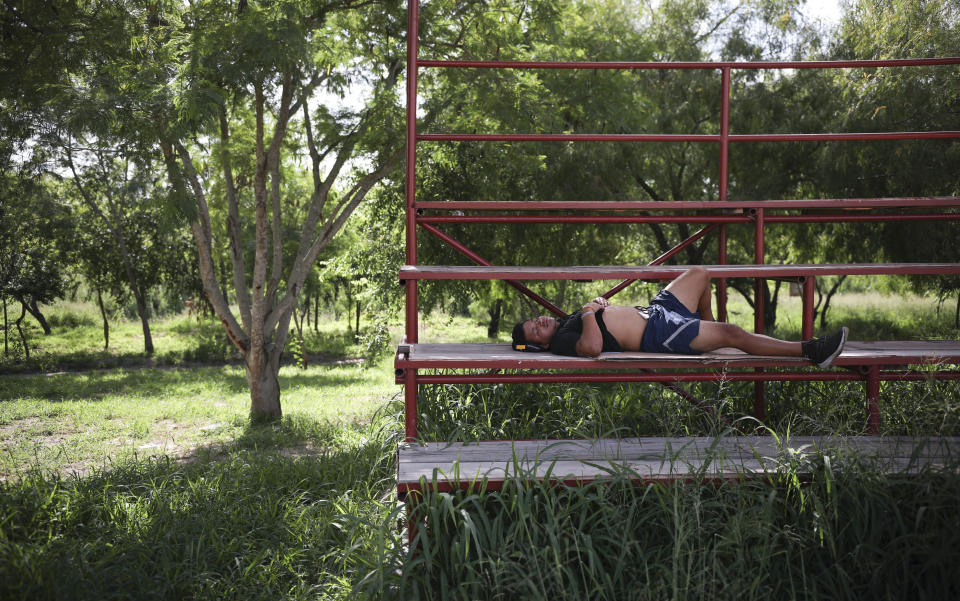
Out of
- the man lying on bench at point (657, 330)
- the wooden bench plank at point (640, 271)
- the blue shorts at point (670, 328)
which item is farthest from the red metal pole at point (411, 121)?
the blue shorts at point (670, 328)

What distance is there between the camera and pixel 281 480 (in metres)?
4.45

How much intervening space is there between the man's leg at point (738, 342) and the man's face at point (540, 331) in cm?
81

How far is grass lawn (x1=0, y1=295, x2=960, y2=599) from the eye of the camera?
2.32 meters

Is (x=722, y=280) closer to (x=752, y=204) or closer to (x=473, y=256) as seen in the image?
(x=752, y=204)

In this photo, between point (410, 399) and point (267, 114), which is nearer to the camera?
point (410, 399)

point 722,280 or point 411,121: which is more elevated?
point 411,121

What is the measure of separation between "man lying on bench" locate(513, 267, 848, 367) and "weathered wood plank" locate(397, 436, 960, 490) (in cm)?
52

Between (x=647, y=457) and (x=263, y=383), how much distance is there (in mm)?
6966

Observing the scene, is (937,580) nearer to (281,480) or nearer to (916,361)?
(916,361)

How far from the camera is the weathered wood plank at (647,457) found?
261 centimetres

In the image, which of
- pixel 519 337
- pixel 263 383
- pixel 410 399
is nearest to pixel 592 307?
pixel 519 337

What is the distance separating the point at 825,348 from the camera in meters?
3.01

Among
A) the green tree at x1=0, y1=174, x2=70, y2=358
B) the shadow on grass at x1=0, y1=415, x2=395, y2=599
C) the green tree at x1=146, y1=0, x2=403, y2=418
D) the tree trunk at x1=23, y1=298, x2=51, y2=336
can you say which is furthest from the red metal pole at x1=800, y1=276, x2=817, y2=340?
the tree trunk at x1=23, y1=298, x2=51, y2=336

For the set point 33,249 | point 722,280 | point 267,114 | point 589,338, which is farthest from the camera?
point 33,249
